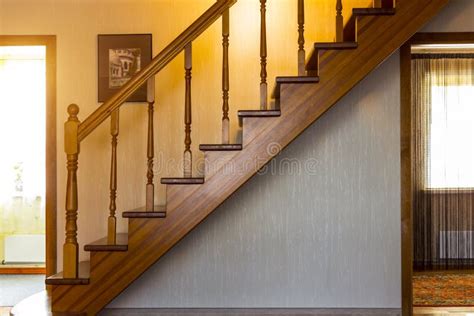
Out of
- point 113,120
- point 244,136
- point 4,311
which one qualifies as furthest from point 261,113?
point 4,311

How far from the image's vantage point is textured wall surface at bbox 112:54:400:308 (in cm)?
445

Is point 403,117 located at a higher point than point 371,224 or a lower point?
higher

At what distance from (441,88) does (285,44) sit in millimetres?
3342

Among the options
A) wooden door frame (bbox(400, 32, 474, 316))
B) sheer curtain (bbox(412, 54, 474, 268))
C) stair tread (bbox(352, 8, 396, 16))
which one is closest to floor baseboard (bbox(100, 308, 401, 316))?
wooden door frame (bbox(400, 32, 474, 316))

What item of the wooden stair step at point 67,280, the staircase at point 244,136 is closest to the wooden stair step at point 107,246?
the staircase at point 244,136

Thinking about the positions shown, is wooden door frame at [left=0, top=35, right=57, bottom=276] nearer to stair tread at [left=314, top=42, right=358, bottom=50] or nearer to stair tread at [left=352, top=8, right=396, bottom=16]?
stair tread at [left=314, top=42, right=358, bottom=50]

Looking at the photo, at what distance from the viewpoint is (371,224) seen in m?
4.45

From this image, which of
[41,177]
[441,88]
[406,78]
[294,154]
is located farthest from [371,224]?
[41,177]

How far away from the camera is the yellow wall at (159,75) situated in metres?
4.68

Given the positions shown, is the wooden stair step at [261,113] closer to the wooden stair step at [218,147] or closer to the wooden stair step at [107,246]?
the wooden stair step at [218,147]

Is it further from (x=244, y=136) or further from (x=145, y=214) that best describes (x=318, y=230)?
(x=145, y=214)

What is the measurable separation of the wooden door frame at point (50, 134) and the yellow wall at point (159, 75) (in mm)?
48

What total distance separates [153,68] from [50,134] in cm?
151

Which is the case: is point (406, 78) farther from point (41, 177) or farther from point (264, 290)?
point (41, 177)
